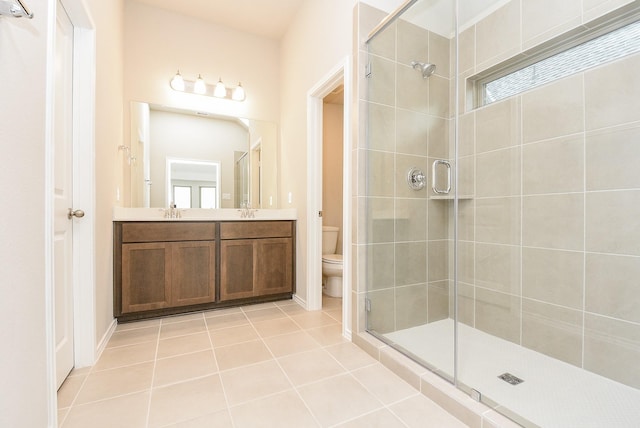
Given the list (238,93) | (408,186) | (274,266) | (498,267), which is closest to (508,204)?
(498,267)

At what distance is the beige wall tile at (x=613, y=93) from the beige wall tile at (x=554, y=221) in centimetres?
41

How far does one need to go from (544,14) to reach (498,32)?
0.27 metres

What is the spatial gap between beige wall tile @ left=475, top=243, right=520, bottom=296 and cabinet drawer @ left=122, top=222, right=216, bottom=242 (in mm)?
2146

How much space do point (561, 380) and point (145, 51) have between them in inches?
157

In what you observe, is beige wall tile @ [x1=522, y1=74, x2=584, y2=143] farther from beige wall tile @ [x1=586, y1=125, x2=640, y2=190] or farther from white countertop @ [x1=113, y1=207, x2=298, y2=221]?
white countertop @ [x1=113, y1=207, x2=298, y2=221]

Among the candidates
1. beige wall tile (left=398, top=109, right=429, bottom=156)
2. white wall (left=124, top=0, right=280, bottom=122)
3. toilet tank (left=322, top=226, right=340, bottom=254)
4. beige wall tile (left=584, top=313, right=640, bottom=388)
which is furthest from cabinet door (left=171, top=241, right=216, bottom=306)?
beige wall tile (left=584, top=313, right=640, bottom=388)

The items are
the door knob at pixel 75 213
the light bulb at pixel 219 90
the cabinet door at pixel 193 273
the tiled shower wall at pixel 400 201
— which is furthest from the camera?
the light bulb at pixel 219 90

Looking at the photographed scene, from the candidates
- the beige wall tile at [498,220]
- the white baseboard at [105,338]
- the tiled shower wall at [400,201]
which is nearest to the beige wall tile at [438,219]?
the tiled shower wall at [400,201]

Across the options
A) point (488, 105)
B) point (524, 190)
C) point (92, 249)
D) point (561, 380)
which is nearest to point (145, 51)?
point (92, 249)

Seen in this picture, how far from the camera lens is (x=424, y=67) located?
1.91 metres

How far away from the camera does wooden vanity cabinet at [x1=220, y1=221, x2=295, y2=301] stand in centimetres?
256

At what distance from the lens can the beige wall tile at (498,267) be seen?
184cm

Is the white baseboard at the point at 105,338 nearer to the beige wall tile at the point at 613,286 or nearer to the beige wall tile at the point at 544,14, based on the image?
the beige wall tile at the point at 613,286

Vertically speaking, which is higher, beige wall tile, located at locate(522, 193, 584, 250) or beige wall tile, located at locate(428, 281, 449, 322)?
beige wall tile, located at locate(522, 193, 584, 250)
